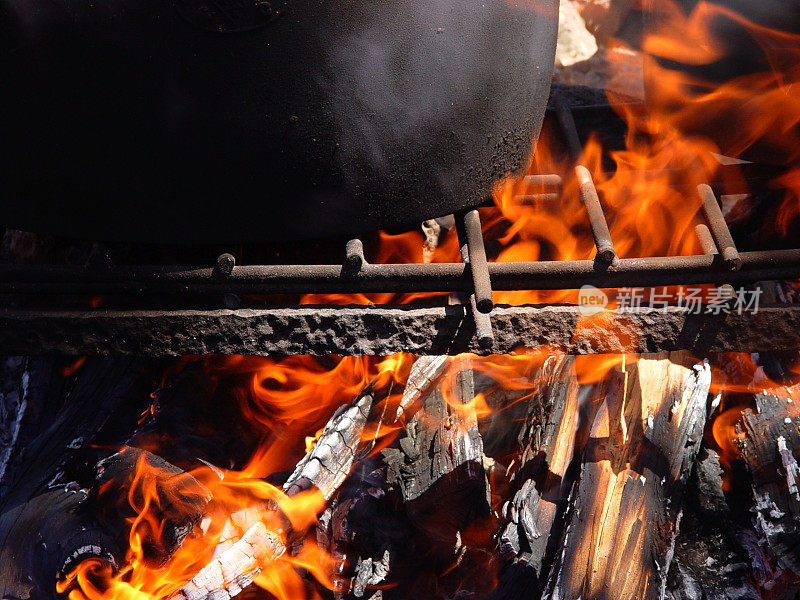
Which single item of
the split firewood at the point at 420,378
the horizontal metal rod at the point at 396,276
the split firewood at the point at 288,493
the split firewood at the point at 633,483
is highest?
the horizontal metal rod at the point at 396,276

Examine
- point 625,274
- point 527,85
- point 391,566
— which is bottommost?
point 391,566

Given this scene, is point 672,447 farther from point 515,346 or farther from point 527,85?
point 527,85

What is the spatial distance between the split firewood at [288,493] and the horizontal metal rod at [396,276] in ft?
1.31

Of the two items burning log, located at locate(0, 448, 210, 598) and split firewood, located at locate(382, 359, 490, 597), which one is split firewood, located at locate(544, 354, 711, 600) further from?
burning log, located at locate(0, 448, 210, 598)

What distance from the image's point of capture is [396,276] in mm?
1572

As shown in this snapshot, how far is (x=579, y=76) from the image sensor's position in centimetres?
351

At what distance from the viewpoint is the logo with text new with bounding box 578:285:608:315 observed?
1.60 m

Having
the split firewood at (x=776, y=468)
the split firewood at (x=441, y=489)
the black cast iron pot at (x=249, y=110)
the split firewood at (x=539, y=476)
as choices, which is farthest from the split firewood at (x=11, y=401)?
the split firewood at (x=776, y=468)

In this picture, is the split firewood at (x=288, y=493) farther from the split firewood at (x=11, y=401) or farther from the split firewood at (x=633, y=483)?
the split firewood at (x=11, y=401)

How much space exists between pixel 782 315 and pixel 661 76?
75cm

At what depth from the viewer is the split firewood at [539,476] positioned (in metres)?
1.72

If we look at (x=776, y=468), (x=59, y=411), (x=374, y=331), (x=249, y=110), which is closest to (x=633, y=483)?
(x=776, y=468)

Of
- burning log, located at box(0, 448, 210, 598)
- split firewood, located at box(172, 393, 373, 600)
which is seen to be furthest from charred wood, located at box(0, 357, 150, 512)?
split firewood, located at box(172, 393, 373, 600)

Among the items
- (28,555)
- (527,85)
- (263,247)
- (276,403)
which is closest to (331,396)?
(276,403)
